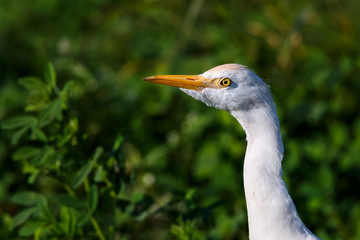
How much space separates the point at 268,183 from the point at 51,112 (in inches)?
39.6

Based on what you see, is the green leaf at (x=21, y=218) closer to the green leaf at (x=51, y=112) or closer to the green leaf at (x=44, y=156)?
the green leaf at (x=44, y=156)

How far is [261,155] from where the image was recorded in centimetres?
204

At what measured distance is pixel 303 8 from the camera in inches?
173

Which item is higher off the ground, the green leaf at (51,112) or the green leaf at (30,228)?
the green leaf at (51,112)

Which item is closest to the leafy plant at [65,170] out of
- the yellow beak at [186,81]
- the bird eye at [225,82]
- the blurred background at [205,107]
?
the yellow beak at [186,81]

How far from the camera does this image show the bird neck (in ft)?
6.65

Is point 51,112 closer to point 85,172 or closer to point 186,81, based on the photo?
point 85,172

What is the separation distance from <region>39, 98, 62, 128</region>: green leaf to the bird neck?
2.85 feet

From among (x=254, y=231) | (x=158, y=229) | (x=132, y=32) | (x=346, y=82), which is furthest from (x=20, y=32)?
(x=254, y=231)

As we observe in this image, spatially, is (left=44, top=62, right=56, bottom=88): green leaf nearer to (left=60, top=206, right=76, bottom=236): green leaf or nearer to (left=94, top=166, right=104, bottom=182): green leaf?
(left=94, top=166, right=104, bottom=182): green leaf

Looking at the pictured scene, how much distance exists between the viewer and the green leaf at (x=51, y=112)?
7.63 ft

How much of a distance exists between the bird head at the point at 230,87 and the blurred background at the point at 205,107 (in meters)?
1.21

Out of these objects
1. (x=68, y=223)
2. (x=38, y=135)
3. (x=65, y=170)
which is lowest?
(x=68, y=223)

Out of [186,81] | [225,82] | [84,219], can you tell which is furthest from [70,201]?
[225,82]
